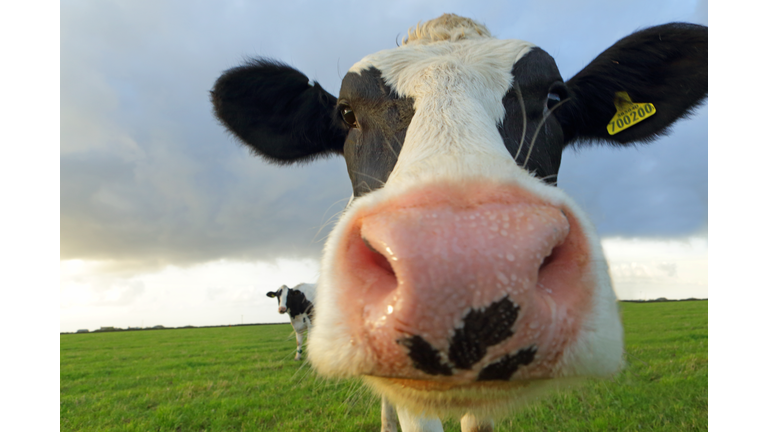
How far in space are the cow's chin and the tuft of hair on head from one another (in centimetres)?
254

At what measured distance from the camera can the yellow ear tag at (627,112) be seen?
10.8 feet

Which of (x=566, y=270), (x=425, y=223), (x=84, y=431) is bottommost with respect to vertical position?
(x=84, y=431)

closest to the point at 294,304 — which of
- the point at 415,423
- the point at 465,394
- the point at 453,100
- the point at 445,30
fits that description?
the point at 415,423

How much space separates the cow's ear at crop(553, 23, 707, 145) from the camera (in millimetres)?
2977

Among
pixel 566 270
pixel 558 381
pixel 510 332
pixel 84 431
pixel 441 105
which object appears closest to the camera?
pixel 510 332

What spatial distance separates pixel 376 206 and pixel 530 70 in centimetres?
177

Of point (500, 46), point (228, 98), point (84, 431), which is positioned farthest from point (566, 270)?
point (84, 431)

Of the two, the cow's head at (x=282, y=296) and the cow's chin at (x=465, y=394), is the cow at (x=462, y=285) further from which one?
the cow's head at (x=282, y=296)

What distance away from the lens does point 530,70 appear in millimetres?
2348

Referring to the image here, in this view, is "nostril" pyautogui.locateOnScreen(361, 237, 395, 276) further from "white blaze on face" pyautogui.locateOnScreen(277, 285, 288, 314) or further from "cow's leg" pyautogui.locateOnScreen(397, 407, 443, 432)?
"white blaze on face" pyautogui.locateOnScreen(277, 285, 288, 314)

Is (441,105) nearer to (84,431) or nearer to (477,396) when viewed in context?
(477,396)

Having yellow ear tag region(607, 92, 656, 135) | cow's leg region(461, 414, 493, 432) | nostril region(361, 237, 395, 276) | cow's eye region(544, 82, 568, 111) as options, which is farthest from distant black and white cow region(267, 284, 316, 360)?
nostril region(361, 237, 395, 276)

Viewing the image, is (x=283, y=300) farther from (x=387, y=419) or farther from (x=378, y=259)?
(x=378, y=259)

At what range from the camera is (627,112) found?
133 inches
